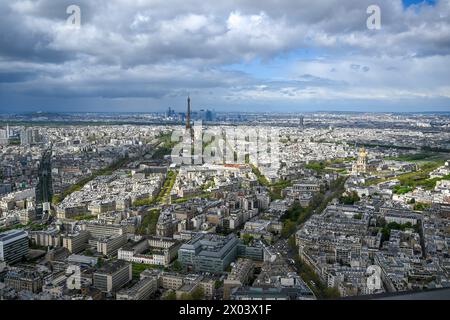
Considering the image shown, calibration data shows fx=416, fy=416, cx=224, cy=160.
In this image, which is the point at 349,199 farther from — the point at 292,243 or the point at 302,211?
the point at 292,243

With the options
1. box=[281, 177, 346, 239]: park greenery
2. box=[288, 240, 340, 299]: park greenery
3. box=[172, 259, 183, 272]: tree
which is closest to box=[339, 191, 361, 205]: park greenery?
box=[281, 177, 346, 239]: park greenery

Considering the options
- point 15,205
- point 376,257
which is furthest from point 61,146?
point 376,257

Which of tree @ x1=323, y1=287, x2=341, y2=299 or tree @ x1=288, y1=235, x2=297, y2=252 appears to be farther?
tree @ x1=288, y1=235, x2=297, y2=252

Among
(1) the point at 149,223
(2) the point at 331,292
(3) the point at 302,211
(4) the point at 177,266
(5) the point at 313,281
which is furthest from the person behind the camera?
(3) the point at 302,211

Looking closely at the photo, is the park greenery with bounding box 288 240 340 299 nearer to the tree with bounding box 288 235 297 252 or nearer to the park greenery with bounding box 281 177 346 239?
the tree with bounding box 288 235 297 252

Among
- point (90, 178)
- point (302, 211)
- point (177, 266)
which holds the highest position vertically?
point (90, 178)

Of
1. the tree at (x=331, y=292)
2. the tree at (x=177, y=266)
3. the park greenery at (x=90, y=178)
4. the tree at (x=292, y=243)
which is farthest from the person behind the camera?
the park greenery at (x=90, y=178)

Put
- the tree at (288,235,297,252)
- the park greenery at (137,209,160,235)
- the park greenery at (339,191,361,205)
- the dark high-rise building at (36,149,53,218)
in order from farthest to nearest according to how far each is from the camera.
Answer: the park greenery at (339,191,361,205) → the dark high-rise building at (36,149,53,218) → the park greenery at (137,209,160,235) → the tree at (288,235,297,252)

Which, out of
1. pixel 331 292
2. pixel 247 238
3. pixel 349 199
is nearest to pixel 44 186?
pixel 247 238

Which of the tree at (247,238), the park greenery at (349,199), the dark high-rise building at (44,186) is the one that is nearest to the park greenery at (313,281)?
the tree at (247,238)

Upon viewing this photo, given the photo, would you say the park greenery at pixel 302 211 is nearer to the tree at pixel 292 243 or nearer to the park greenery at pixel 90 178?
the tree at pixel 292 243
